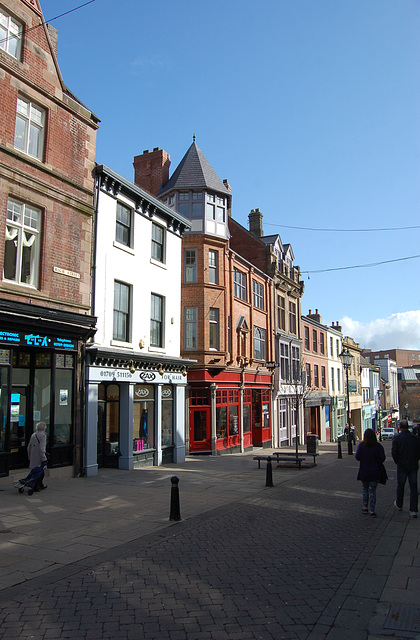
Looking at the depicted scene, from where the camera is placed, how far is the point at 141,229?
18.8 m

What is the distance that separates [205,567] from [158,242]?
15096 mm

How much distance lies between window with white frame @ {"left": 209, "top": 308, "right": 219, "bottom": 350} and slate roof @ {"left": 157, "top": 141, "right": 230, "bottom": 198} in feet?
21.3

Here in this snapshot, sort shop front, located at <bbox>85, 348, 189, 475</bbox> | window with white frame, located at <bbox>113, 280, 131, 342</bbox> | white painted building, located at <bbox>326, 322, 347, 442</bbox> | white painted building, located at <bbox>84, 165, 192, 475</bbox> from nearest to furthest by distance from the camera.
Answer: shop front, located at <bbox>85, 348, 189, 475</bbox>
white painted building, located at <bbox>84, 165, 192, 475</bbox>
window with white frame, located at <bbox>113, 280, 131, 342</bbox>
white painted building, located at <bbox>326, 322, 347, 442</bbox>

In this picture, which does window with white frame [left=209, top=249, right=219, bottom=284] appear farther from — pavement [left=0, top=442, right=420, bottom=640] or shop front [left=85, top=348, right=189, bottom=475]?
pavement [left=0, top=442, right=420, bottom=640]

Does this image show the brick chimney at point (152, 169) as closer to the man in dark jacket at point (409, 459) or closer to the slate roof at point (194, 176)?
the slate roof at point (194, 176)

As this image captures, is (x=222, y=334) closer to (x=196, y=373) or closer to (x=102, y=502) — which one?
(x=196, y=373)

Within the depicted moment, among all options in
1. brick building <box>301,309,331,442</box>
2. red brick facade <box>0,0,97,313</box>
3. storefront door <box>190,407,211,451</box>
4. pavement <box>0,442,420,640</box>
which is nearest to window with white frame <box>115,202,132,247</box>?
red brick facade <box>0,0,97,313</box>

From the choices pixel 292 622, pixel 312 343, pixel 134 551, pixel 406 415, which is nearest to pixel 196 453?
pixel 134 551

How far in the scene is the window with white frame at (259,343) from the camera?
30.9m

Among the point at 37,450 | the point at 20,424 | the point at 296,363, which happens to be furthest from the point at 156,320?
the point at 296,363

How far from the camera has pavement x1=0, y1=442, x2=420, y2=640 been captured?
5008 mm

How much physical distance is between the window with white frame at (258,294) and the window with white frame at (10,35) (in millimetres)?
19526

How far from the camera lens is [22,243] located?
13859 millimetres

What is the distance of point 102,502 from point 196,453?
12993 mm
